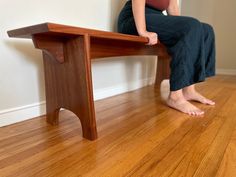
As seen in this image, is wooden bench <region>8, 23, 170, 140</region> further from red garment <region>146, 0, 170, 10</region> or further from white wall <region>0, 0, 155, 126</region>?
red garment <region>146, 0, 170, 10</region>

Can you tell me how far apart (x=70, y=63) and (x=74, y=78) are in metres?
0.05

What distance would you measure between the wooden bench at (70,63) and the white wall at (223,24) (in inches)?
95.4

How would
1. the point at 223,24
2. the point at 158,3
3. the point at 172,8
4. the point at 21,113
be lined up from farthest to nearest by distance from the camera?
Answer: the point at 223,24 < the point at 172,8 < the point at 158,3 < the point at 21,113

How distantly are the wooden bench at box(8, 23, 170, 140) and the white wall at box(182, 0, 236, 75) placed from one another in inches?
95.4

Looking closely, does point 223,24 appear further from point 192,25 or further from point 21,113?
point 21,113

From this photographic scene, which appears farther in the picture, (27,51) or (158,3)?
(158,3)

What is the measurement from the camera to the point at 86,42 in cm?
72

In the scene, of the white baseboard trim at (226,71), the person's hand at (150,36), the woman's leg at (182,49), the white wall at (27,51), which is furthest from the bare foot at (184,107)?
the white baseboard trim at (226,71)

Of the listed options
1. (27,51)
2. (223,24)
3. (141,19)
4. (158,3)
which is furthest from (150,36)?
(223,24)

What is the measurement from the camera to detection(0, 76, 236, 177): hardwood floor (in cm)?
56

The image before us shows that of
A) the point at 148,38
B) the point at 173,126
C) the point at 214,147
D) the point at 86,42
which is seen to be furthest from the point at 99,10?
the point at 214,147

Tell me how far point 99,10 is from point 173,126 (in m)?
0.77

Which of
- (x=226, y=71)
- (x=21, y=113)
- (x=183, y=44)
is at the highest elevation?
(x=183, y=44)

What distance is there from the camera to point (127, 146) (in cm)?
70
